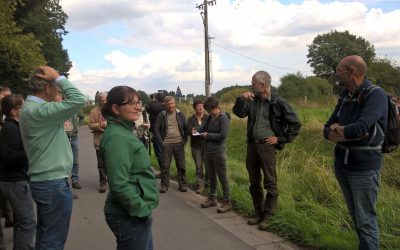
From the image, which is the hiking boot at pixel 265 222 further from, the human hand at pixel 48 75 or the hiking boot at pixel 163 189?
the human hand at pixel 48 75

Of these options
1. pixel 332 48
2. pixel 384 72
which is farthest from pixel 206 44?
pixel 332 48

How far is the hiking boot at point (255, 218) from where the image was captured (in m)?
6.38

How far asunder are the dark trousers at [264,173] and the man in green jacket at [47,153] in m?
3.14

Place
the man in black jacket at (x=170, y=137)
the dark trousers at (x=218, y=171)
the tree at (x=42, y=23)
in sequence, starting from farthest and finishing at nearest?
1. the tree at (x=42, y=23)
2. the man in black jacket at (x=170, y=137)
3. the dark trousers at (x=218, y=171)

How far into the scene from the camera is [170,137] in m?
9.09

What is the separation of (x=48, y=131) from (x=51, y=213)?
2.17ft

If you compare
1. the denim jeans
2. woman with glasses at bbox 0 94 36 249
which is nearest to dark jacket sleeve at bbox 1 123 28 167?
woman with glasses at bbox 0 94 36 249

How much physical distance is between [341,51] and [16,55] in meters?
59.4

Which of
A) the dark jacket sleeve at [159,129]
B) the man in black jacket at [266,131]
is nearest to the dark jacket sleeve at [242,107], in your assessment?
the man in black jacket at [266,131]

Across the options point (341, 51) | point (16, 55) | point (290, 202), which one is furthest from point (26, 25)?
point (341, 51)

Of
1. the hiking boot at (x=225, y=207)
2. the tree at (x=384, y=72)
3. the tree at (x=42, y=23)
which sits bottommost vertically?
the hiking boot at (x=225, y=207)

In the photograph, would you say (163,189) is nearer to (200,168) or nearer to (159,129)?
(200,168)

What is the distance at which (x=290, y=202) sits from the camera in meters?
6.86

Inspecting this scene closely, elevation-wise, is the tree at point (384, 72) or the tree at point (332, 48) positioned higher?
the tree at point (332, 48)
